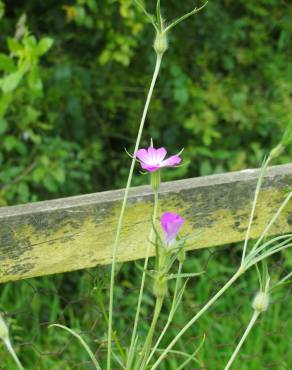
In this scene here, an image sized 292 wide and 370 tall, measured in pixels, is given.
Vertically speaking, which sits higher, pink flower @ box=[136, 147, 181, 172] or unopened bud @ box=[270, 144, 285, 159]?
pink flower @ box=[136, 147, 181, 172]

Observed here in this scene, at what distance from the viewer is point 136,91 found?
95.9 inches

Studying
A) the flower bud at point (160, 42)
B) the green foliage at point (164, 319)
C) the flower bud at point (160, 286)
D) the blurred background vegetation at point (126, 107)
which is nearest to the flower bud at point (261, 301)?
A: the flower bud at point (160, 286)

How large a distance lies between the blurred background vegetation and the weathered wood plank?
85 centimetres

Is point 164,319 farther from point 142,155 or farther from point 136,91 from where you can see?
point 142,155

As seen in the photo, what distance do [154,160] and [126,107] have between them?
5.35ft

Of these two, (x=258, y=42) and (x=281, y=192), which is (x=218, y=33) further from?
(x=281, y=192)

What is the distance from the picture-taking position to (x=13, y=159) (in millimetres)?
2076

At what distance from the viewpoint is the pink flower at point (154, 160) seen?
0.76m

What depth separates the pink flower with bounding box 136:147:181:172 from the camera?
2.49 feet

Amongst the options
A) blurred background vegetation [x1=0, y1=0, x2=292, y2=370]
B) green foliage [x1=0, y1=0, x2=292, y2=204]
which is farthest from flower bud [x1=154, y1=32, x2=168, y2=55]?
green foliage [x1=0, y1=0, x2=292, y2=204]

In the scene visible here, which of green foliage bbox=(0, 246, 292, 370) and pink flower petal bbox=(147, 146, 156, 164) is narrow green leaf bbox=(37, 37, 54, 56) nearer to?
green foliage bbox=(0, 246, 292, 370)

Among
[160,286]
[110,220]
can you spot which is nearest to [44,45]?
[110,220]

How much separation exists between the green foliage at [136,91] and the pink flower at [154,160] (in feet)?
3.84

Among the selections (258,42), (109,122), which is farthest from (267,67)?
(109,122)
